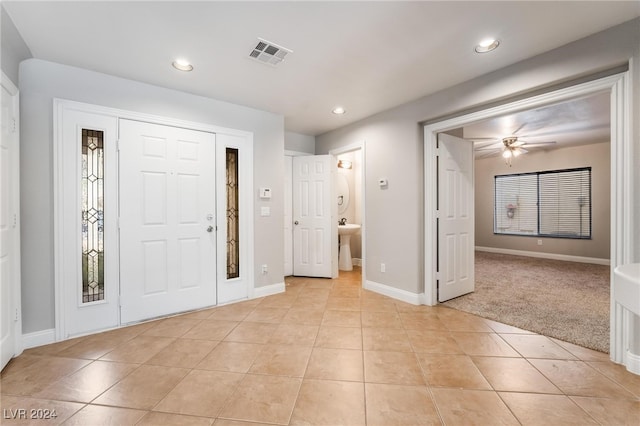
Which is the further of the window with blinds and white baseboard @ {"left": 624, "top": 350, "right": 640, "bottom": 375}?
the window with blinds

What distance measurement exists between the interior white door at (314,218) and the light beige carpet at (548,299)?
1.92 m

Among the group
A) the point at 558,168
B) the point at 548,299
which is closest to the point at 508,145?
the point at 558,168

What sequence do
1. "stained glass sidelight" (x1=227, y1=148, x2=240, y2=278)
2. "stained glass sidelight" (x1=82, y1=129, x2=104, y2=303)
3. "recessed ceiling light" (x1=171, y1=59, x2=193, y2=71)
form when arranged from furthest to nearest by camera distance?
"stained glass sidelight" (x1=227, y1=148, x2=240, y2=278)
"stained glass sidelight" (x1=82, y1=129, x2=104, y2=303)
"recessed ceiling light" (x1=171, y1=59, x2=193, y2=71)

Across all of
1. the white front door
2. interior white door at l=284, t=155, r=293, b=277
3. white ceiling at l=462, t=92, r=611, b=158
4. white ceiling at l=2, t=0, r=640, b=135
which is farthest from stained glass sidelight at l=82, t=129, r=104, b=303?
white ceiling at l=462, t=92, r=611, b=158

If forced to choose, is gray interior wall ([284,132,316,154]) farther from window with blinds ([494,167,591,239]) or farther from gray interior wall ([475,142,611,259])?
window with blinds ([494,167,591,239])

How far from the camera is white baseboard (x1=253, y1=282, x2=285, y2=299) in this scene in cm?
354

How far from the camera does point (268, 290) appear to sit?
3.64 meters

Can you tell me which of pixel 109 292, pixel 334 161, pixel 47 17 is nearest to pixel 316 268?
pixel 334 161

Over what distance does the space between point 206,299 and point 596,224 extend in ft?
24.3

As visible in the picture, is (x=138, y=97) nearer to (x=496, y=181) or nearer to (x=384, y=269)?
(x=384, y=269)

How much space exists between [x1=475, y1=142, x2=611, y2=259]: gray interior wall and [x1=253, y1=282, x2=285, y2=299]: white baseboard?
6010mm

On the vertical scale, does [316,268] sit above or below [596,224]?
below

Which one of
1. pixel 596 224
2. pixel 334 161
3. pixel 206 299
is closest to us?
pixel 206 299

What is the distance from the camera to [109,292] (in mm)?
2617
